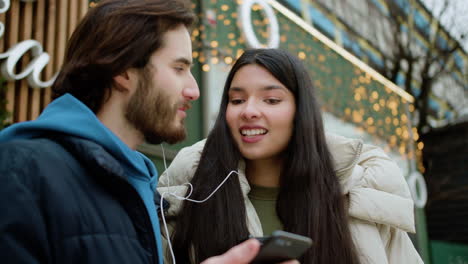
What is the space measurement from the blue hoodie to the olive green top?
31.7 inches

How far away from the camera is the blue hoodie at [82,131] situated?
139 cm

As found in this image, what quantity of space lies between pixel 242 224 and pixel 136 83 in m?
0.89

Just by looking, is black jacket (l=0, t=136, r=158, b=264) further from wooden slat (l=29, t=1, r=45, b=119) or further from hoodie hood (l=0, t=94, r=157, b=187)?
wooden slat (l=29, t=1, r=45, b=119)

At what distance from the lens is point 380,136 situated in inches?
448

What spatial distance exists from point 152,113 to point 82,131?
35cm

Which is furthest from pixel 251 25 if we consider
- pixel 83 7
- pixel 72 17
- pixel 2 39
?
pixel 2 39

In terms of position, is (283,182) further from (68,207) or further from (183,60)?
(68,207)

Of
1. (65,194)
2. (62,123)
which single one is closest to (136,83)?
(62,123)

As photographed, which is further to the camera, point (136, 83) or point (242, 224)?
point (242, 224)

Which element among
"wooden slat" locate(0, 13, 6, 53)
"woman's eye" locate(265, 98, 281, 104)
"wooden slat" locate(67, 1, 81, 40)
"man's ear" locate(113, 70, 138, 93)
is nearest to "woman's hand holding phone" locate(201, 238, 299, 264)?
"man's ear" locate(113, 70, 138, 93)

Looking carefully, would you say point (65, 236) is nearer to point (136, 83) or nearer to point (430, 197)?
point (136, 83)

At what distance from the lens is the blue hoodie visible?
4.55 feet

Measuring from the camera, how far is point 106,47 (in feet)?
5.49

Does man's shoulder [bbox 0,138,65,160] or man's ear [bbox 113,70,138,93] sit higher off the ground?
Answer: man's ear [bbox 113,70,138,93]
